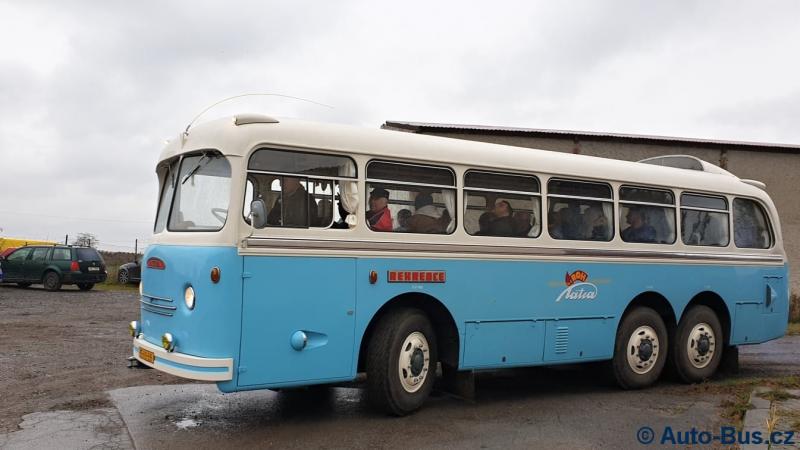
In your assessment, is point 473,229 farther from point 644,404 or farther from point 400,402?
point 644,404

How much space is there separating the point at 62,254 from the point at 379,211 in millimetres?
21051

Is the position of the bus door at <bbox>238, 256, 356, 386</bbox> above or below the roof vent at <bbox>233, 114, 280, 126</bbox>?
below

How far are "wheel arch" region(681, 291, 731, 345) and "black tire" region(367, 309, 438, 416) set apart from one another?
4.29 m

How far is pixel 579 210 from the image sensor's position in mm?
8523

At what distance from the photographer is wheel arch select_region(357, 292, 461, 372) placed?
714 cm

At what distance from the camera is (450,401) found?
8.05 metres

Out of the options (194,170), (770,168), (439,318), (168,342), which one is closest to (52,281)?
(194,170)

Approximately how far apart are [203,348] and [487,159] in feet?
11.6

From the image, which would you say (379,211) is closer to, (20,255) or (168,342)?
(168,342)

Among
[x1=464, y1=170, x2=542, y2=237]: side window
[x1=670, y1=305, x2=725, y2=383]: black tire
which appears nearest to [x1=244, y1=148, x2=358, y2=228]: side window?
[x1=464, y1=170, x2=542, y2=237]: side window

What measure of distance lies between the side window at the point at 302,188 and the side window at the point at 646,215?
12.6 feet

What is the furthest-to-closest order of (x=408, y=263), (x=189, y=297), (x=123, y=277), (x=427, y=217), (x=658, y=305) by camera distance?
(x=123, y=277), (x=658, y=305), (x=427, y=217), (x=408, y=263), (x=189, y=297)
